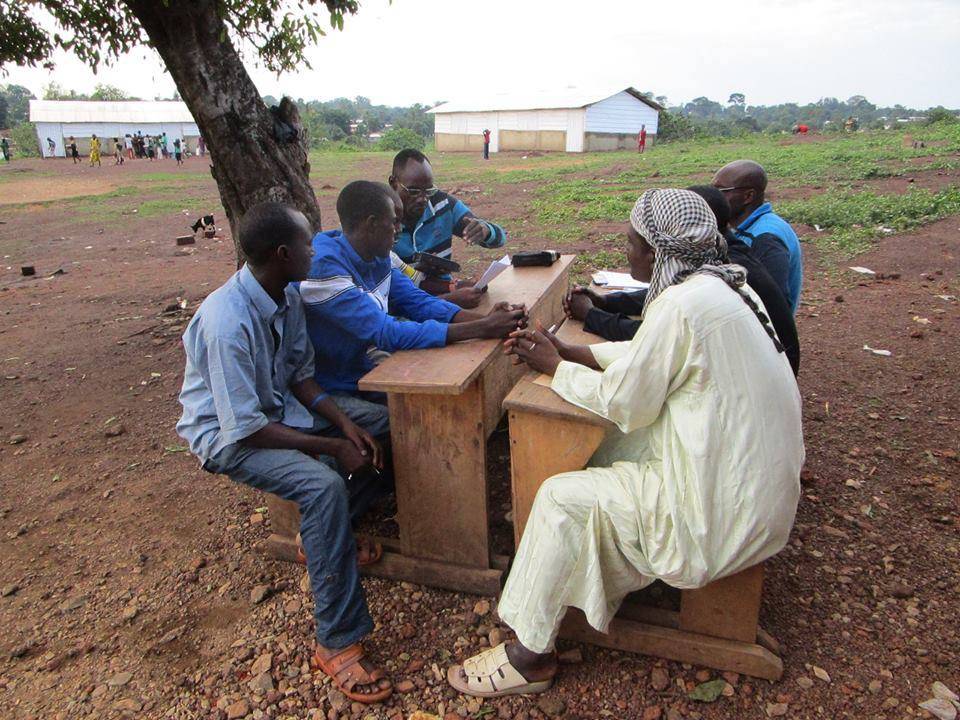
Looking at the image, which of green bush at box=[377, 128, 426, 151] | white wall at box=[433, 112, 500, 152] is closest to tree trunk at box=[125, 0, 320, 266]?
white wall at box=[433, 112, 500, 152]

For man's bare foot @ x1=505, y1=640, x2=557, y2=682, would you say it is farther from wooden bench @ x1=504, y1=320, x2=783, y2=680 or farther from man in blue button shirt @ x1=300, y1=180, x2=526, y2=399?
man in blue button shirt @ x1=300, y1=180, x2=526, y2=399

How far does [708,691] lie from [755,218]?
2.40 m

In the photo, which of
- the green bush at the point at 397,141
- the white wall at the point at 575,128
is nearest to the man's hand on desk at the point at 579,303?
the white wall at the point at 575,128

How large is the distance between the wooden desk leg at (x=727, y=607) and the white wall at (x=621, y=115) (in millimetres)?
36002

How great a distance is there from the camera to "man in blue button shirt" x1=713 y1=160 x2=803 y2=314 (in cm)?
343

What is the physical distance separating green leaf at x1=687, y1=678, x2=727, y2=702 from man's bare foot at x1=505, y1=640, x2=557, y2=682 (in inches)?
18.6

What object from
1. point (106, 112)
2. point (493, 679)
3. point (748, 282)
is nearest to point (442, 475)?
point (493, 679)

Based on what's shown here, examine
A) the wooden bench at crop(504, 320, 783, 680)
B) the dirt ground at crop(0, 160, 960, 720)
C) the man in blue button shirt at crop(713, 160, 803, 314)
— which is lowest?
the dirt ground at crop(0, 160, 960, 720)

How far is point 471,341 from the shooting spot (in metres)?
2.95

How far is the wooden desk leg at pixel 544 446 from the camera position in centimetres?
238

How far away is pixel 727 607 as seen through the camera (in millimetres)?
2314

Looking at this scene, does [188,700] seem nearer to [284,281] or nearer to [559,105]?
[284,281]

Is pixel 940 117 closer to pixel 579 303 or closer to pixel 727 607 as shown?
pixel 579 303

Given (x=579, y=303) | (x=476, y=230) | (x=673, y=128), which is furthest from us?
(x=673, y=128)
